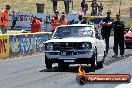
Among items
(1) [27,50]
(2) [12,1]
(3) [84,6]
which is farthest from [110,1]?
(1) [27,50]

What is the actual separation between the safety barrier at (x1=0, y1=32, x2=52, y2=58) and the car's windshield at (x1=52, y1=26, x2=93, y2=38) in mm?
5077

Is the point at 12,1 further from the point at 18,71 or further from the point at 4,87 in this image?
the point at 4,87

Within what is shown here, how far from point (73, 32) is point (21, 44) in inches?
266

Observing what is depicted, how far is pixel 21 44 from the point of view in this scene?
21703 mm

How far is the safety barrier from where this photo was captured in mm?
20203

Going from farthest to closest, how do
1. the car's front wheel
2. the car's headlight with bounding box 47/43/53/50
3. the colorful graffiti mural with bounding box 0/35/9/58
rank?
the colorful graffiti mural with bounding box 0/35/9/58 → the car's front wheel → the car's headlight with bounding box 47/43/53/50

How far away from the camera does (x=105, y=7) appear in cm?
6166

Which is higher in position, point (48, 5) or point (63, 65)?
point (48, 5)

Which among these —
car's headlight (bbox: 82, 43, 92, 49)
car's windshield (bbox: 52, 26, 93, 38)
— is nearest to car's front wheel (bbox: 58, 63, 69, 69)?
car's windshield (bbox: 52, 26, 93, 38)

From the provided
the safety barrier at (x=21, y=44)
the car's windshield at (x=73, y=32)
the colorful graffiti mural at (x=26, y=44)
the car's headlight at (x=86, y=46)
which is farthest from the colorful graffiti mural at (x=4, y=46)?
the car's headlight at (x=86, y=46)

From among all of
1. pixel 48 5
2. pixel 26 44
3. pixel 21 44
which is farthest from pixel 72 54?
pixel 48 5

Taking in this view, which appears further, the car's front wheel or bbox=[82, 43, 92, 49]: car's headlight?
the car's front wheel

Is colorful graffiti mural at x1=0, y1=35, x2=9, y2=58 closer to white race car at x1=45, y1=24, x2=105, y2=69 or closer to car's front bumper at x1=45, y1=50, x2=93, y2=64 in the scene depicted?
white race car at x1=45, y1=24, x2=105, y2=69

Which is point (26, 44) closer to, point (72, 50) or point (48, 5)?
point (72, 50)
